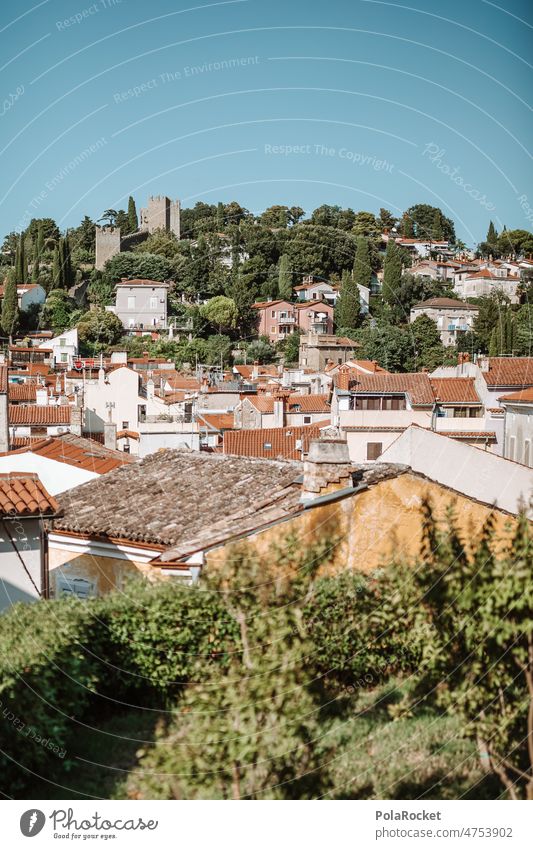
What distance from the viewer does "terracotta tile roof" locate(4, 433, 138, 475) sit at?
20.6 ft

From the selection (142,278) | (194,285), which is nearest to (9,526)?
(194,285)

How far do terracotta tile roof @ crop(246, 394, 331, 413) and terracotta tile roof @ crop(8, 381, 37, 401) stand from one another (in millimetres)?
5111

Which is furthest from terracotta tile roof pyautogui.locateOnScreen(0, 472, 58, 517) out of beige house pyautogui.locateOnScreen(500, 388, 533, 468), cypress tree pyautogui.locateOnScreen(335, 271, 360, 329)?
cypress tree pyautogui.locateOnScreen(335, 271, 360, 329)

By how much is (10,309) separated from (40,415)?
11202mm

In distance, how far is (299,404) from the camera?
14711mm

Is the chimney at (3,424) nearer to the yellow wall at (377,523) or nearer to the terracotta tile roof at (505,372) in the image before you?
the terracotta tile roof at (505,372)

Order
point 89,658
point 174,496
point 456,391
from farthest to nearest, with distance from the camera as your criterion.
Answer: point 456,391
point 174,496
point 89,658

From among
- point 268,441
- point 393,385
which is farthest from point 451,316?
point 268,441

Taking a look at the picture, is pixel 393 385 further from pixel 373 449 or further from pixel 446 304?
pixel 446 304

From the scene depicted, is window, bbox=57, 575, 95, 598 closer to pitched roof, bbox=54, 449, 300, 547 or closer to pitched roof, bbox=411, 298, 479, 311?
pitched roof, bbox=54, 449, 300, 547

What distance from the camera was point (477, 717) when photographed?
8.70 ft

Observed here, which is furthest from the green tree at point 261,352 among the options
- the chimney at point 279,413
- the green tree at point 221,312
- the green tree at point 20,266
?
the chimney at point 279,413

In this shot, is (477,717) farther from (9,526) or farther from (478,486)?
(9,526)
